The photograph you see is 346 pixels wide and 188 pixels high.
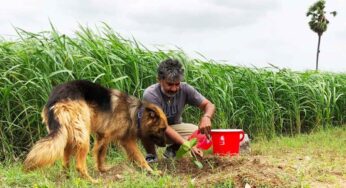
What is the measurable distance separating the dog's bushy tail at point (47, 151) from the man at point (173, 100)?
43.5 inches

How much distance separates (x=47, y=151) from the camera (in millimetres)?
3744

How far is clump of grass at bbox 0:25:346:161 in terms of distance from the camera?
5.63m

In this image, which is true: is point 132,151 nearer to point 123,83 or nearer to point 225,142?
point 225,142

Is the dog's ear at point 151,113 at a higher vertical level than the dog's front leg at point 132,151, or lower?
higher

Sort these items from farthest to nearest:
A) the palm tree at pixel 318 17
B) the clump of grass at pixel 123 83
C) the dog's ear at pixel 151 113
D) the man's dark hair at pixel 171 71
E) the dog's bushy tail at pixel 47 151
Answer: the palm tree at pixel 318 17 → the clump of grass at pixel 123 83 → the man's dark hair at pixel 171 71 → the dog's ear at pixel 151 113 → the dog's bushy tail at pixel 47 151

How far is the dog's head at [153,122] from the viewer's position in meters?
4.47

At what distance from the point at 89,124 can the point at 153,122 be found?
2.05ft

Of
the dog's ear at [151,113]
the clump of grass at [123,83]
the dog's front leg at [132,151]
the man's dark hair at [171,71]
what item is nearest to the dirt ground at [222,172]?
the dog's front leg at [132,151]

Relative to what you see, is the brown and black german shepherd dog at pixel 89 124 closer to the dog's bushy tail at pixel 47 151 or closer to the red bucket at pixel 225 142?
the dog's bushy tail at pixel 47 151

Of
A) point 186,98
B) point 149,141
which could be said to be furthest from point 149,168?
point 186,98

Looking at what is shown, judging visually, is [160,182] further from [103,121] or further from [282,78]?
[282,78]

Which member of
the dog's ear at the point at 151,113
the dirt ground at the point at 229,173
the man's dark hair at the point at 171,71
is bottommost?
the dirt ground at the point at 229,173

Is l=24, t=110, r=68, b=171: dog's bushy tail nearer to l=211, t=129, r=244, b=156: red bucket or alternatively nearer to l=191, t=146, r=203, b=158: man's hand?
l=191, t=146, r=203, b=158: man's hand

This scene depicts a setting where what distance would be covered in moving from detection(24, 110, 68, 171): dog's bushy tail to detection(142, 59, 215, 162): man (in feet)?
3.62
